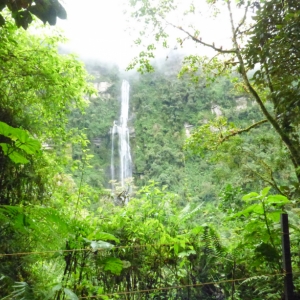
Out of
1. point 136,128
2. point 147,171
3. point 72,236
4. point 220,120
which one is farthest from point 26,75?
point 136,128

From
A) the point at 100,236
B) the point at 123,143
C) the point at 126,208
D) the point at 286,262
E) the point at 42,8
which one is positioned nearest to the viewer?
the point at 42,8

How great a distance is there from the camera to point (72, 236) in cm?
132

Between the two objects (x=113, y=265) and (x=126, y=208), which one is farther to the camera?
(x=126, y=208)

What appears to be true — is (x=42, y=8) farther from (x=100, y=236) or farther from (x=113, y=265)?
(x=113, y=265)

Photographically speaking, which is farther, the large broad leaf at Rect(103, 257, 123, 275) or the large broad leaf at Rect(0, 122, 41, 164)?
the large broad leaf at Rect(103, 257, 123, 275)

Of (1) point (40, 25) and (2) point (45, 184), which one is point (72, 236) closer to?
(2) point (45, 184)

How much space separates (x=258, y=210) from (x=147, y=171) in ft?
72.5

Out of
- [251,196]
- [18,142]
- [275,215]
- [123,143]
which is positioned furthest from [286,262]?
[123,143]

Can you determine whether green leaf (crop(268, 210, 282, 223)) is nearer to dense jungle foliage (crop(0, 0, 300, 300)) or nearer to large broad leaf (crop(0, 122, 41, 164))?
dense jungle foliage (crop(0, 0, 300, 300))

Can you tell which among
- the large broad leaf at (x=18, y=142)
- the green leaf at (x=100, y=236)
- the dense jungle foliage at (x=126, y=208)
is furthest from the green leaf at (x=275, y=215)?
the large broad leaf at (x=18, y=142)

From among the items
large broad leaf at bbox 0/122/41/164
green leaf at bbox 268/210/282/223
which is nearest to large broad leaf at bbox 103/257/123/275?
large broad leaf at bbox 0/122/41/164

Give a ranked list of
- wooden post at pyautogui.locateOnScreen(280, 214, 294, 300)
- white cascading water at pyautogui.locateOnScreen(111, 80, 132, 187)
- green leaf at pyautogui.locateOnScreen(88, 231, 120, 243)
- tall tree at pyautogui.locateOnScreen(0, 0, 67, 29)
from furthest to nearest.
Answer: white cascading water at pyautogui.locateOnScreen(111, 80, 132, 187) < wooden post at pyautogui.locateOnScreen(280, 214, 294, 300) < green leaf at pyautogui.locateOnScreen(88, 231, 120, 243) < tall tree at pyautogui.locateOnScreen(0, 0, 67, 29)

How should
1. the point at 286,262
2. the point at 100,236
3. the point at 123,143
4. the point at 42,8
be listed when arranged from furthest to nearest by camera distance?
the point at 123,143, the point at 286,262, the point at 100,236, the point at 42,8

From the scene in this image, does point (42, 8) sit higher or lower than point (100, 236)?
higher
